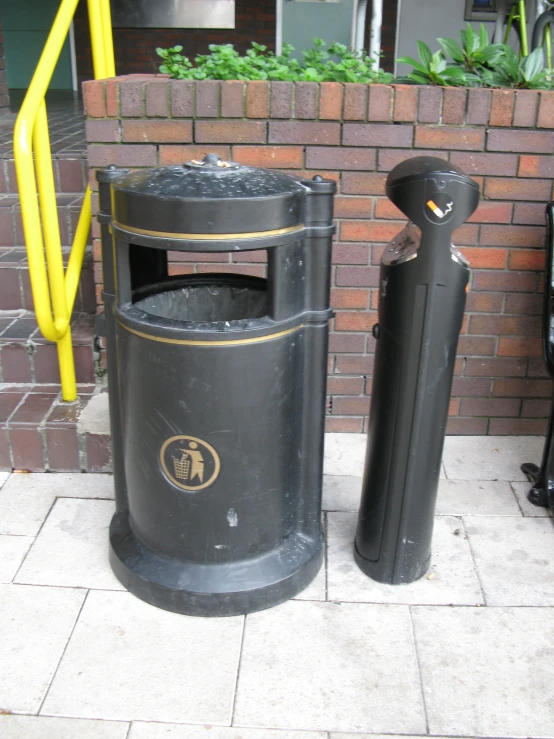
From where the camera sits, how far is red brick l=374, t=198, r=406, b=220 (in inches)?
123

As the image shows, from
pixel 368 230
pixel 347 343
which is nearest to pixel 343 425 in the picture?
pixel 347 343

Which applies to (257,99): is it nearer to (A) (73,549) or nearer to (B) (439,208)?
(B) (439,208)

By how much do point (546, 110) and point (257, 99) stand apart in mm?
1185

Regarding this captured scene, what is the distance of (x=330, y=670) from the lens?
2.21 meters

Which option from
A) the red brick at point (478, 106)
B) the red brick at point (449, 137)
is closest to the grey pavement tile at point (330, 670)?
the red brick at point (449, 137)

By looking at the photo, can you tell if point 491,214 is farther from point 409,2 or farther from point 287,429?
point 409,2

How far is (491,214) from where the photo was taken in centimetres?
317

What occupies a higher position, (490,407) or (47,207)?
(47,207)

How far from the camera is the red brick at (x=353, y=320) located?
3.33 meters

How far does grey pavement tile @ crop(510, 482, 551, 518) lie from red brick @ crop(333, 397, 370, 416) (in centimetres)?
75

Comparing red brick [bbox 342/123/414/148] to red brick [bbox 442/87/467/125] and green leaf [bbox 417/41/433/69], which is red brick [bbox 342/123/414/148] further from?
green leaf [bbox 417/41/433/69]

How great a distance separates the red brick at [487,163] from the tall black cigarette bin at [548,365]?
1.02 ft

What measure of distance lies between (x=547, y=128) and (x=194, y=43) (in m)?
7.50

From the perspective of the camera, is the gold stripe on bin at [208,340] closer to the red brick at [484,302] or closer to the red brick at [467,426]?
the red brick at [484,302]
